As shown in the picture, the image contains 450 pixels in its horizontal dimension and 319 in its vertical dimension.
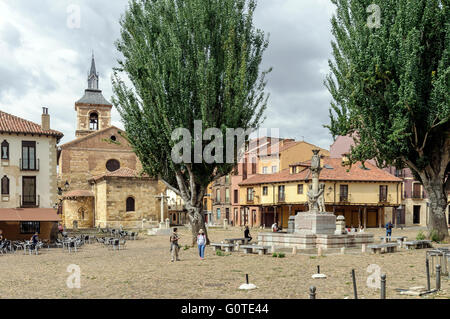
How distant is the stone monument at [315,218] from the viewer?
22.5 m

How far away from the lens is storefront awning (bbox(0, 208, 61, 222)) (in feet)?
94.2

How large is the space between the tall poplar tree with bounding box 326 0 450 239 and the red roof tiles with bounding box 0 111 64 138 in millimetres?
19487

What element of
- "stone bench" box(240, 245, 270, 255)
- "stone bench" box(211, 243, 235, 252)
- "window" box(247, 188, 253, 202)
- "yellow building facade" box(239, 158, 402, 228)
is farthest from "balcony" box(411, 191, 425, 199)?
"stone bench" box(240, 245, 270, 255)

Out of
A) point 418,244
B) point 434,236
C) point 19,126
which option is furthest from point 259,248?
point 19,126

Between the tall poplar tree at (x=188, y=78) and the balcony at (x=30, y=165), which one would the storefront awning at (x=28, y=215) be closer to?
the balcony at (x=30, y=165)

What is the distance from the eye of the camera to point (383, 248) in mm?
21500

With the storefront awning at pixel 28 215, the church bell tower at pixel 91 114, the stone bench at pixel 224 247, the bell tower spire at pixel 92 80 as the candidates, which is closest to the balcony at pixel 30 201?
the storefront awning at pixel 28 215

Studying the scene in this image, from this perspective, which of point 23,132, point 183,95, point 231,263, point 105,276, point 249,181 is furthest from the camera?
point 249,181

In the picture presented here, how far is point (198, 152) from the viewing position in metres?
22.9

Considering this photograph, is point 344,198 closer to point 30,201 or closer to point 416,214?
point 416,214

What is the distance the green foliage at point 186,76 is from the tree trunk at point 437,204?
9.73 m
